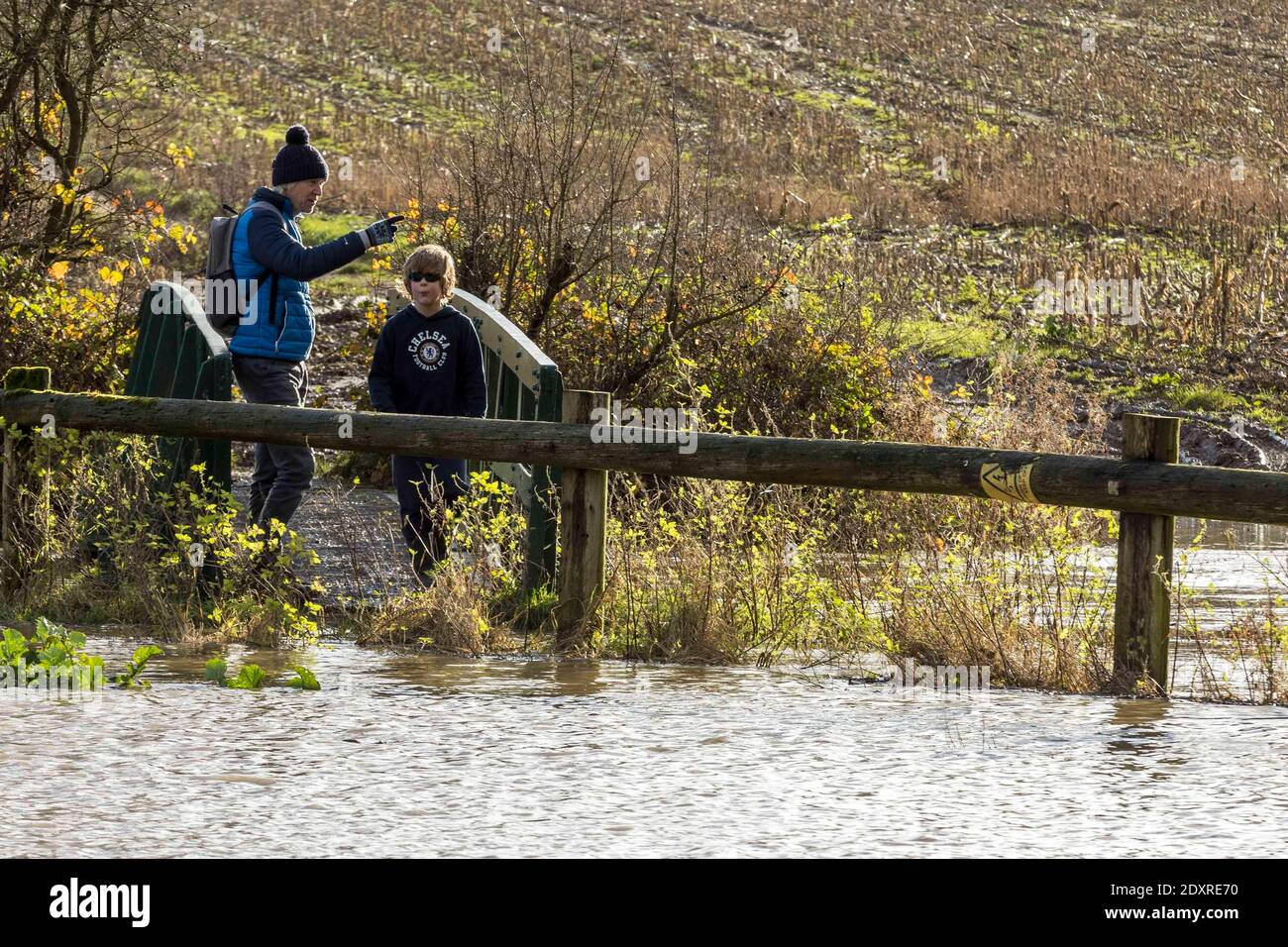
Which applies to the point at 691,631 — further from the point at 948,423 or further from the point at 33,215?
the point at 33,215

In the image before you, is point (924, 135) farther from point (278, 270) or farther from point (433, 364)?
point (278, 270)

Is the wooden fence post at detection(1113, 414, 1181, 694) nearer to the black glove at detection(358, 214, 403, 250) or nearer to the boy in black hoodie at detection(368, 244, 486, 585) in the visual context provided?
the boy in black hoodie at detection(368, 244, 486, 585)

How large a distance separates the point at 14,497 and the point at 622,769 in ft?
15.6

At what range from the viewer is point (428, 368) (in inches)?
386

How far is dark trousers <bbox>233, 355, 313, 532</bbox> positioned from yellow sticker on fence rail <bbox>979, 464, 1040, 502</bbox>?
333 centimetres

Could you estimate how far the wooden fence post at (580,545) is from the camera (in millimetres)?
8898

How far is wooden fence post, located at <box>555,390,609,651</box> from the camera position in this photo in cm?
890

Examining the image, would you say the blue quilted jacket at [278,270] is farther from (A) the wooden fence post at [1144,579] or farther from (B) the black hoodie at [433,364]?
(A) the wooden fence post at [1144,579]

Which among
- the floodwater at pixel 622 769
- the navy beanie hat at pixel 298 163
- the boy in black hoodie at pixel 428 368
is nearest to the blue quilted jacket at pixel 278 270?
the navy beanie hat at pixel 298 163

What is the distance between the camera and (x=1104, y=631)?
27.9 feet

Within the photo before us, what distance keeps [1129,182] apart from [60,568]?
23.4 m

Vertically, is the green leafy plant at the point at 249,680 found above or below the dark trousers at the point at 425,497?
below

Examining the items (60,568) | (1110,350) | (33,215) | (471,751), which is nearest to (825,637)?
(471,751)

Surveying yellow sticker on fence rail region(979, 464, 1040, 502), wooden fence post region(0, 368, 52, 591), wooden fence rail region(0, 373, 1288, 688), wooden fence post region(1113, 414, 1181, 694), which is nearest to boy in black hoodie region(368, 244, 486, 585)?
wooden fence rail region(0, 373, 1288, 688)
